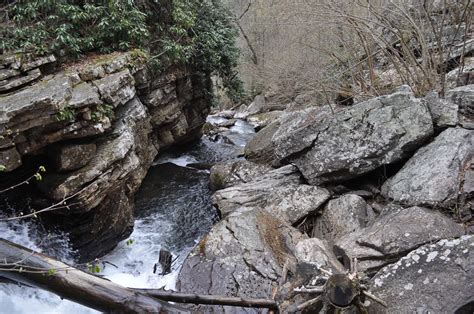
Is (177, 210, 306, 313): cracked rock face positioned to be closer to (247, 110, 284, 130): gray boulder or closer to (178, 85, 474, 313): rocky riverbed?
(178, 85, 474, 313): rocky riverbed

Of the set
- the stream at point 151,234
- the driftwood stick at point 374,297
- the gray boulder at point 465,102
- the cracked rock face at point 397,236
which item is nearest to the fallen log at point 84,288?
the stream at point 151,234

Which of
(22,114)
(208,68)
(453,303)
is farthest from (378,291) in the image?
(208,68)

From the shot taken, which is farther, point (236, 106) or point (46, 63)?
point (236, 106)

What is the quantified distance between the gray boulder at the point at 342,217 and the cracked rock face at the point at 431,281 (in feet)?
6.39

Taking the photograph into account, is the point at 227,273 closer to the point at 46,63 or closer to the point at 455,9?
the point at 46,63

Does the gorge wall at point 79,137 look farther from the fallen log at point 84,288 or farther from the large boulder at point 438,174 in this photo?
the large boulder at point 438,174

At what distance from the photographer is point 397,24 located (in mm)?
7438

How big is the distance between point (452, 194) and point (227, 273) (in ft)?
10.8

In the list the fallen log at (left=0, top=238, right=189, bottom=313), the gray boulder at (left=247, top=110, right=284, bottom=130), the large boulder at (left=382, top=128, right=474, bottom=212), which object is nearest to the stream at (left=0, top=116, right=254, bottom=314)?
the fallen log at (left=0, top=238, right=189, bottom=313)

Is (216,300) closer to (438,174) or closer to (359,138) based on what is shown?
(438,174)

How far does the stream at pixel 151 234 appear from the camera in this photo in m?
5.05

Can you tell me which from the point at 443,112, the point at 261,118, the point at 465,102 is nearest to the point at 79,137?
the point at 443,112

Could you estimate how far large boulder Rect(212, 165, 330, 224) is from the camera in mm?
6418

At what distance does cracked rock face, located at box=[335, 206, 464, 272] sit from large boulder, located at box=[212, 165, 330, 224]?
5.61 ft
